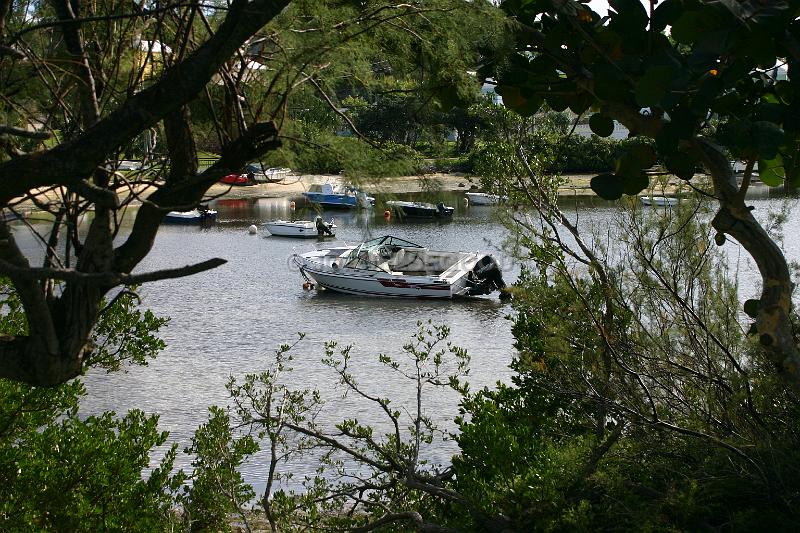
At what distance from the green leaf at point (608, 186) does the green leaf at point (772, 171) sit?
0.90m

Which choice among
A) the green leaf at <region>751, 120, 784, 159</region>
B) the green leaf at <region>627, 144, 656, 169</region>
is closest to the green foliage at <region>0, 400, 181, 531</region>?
the green leaf at <region>627, 144, 656, 169</region>

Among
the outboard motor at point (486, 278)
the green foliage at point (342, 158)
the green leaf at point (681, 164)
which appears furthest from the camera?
the outboard motor at point (486, 278)

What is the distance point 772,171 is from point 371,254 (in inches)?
891

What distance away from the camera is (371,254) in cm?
2656

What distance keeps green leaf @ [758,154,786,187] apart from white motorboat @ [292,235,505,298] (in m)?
19.6

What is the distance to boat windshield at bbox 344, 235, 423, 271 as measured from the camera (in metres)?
25.7

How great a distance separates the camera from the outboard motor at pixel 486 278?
2466 centimetres

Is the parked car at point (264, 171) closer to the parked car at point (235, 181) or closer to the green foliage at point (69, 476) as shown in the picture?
the parked car at point (235, 181)

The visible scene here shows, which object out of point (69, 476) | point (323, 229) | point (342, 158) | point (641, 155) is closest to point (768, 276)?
point (641, 155)

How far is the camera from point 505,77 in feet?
13.6

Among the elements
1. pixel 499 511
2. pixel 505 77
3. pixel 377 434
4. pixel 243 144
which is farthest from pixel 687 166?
pixel 377 434

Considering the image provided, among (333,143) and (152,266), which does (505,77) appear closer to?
(333,143)

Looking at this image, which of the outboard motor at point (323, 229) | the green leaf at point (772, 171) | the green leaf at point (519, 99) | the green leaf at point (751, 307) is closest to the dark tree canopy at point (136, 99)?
the green leaf at point (519, 99)

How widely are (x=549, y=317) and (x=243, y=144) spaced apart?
148 inches
